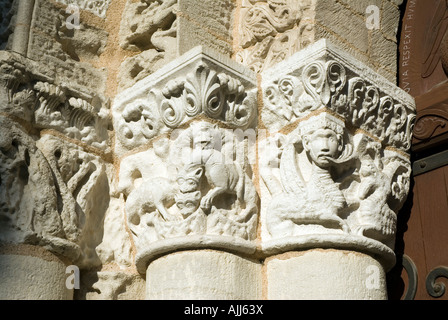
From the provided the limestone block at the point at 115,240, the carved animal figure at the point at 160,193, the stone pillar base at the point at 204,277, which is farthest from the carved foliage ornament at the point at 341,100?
the limestone block at the point at 115,240

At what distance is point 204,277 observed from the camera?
2.62 metres

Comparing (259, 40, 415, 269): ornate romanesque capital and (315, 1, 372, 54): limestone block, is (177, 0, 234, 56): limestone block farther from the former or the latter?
(315, 1, 372, 54): limestone block

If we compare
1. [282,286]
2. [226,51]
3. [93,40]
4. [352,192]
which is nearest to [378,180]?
[352,192]

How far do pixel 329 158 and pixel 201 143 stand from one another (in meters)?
0.44

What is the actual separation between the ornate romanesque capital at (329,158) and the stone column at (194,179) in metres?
0.09

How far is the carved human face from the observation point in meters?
2.72

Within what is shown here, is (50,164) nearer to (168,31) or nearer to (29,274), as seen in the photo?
(29,274)

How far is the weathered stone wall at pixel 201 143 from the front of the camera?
270 cm

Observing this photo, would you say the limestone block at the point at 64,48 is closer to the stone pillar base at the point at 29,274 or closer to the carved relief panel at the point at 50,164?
the carved relief panel at the point at 50,164

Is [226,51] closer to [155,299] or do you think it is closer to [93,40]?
[93,40]

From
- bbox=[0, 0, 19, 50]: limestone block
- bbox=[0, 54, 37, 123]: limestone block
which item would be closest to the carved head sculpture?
bbox=[0, 54, 37, 123]: limestone block

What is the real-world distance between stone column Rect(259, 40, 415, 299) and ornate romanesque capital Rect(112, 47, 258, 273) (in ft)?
0.31

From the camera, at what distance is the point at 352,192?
2.80 meters

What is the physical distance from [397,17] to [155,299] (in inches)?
62.0
